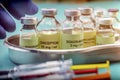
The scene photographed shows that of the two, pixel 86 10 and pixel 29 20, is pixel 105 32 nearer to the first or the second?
pixel 86 10

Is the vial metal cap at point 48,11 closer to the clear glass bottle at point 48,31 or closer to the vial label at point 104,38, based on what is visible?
the clear glass bottle at point 48,31

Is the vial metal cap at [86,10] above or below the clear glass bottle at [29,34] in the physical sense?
above

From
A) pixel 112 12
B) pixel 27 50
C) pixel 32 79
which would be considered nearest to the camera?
pixel 32 79

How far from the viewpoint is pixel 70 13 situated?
0.72 meters

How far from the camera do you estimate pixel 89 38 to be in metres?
0.76

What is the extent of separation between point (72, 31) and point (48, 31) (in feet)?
0.19

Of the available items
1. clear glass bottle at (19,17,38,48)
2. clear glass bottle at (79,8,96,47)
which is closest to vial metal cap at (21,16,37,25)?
clear glass bottle at (19,17,38,48)

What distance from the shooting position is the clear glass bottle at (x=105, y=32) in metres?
0.73

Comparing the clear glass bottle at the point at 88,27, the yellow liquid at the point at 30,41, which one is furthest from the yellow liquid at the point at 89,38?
the yellow liquid at the point at 30,41

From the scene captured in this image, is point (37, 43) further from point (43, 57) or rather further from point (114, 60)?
point (114, 60)

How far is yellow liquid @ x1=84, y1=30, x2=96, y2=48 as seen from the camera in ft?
2.47

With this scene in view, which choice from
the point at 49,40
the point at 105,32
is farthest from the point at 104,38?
the point at 49,40

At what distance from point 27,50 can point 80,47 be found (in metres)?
0.12

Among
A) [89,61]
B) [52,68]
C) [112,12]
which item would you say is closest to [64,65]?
[52,68]
